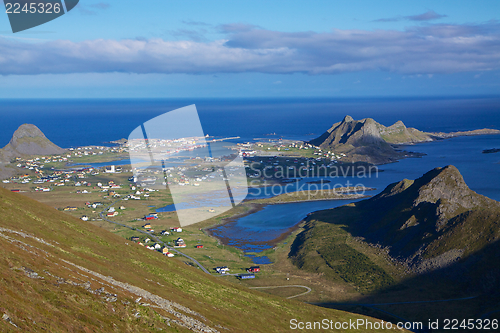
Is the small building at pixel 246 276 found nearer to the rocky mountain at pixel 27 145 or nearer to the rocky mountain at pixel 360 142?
the rocky mountain at pixel 360 142

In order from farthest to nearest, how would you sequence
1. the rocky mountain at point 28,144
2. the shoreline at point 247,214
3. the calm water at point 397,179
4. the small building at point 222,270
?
1. the rocky mountain at point 28,144
2. the calm water at point 397,179
3. the shoreline at point 247,214
4. the small building at point 222,270

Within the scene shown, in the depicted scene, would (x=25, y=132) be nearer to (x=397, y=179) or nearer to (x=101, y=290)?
(x=397, y=179)

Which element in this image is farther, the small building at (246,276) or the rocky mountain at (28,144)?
the rocky mountain at (28,144)

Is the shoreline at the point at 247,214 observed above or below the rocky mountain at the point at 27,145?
below

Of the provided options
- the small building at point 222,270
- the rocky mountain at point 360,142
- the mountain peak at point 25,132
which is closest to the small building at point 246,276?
the small building at point 222,270

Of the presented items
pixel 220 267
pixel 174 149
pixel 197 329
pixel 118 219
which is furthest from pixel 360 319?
pixel 174 149

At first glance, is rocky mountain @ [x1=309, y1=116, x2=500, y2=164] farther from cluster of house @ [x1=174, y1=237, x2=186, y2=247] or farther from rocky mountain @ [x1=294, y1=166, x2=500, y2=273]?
cluster of house @ [x1=174, y1=237, x2=186, y2=247]

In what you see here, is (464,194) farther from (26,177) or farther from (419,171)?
(26,177)
